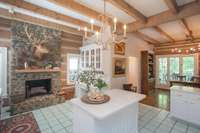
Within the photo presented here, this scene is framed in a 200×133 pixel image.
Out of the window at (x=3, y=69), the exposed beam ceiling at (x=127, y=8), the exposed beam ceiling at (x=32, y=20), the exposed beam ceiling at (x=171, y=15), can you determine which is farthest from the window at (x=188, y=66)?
the window at (x=3, y=69)

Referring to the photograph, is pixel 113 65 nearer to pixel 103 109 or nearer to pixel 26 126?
pixel 103 109

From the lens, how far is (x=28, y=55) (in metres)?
4.22

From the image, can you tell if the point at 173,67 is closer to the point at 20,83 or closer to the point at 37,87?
the point at 37,87

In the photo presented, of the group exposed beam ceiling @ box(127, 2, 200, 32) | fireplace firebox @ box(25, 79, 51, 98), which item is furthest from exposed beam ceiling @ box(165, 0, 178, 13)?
fireplace firebox @ box(25, 79, 51, 98)

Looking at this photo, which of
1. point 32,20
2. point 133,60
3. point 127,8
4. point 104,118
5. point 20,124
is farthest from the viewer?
point 133,60

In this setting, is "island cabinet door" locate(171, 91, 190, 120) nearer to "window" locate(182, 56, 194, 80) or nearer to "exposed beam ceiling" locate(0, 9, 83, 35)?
"window" locate(182, 56, 194, 80)

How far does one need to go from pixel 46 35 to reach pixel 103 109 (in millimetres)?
4151

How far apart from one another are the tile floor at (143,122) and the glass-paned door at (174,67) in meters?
4.11

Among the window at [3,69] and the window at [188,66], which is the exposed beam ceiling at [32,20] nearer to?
the window at [3,69]

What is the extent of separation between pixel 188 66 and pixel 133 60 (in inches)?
140

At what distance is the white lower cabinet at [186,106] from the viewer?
287cm

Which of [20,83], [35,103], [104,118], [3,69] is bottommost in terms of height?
[35,103]

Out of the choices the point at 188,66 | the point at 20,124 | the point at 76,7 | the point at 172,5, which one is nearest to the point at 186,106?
the point at 172,5

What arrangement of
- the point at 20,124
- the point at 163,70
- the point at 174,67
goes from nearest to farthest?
1. the point at 20,124
2. the point at 174,67
3. the point at 163,70
